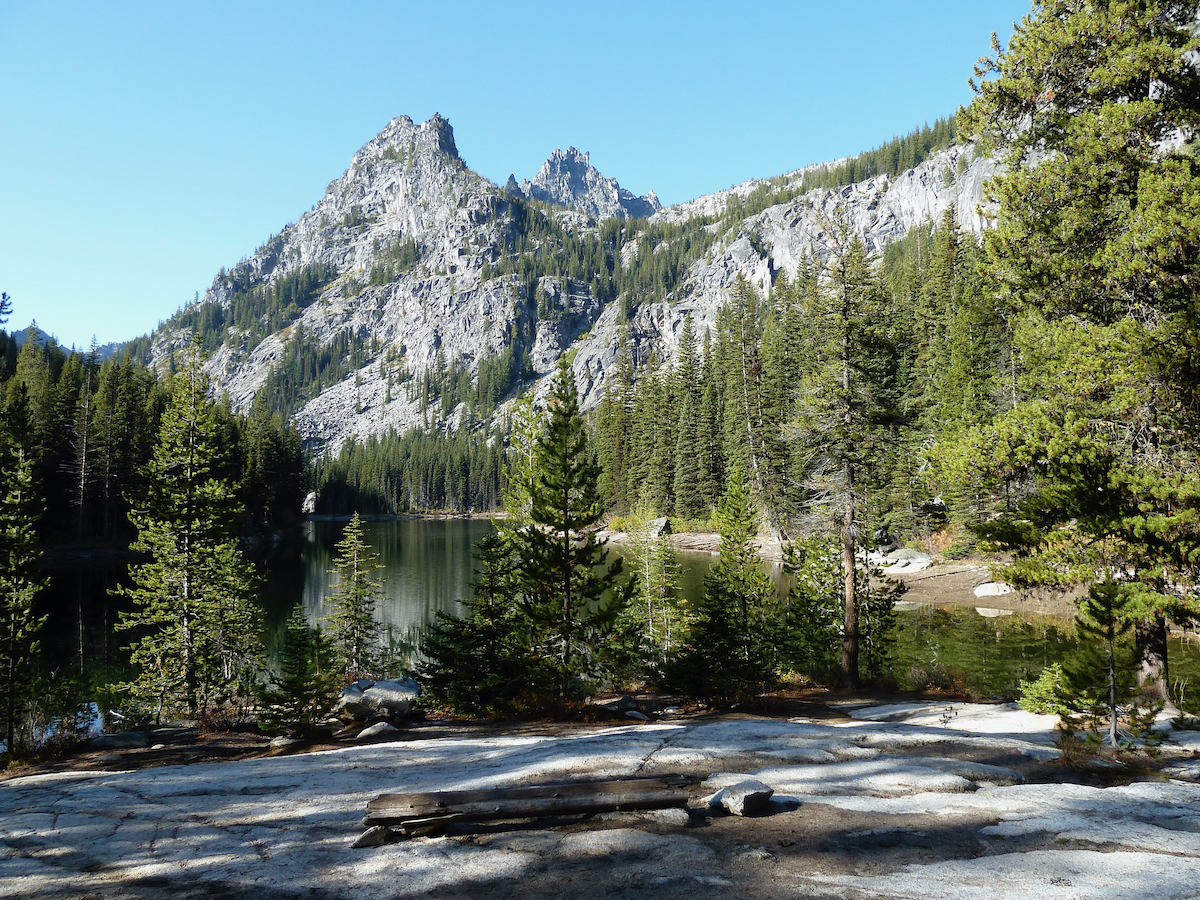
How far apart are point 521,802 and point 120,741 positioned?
11132 millimetres

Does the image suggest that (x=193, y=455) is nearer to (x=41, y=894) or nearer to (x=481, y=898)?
(x=41, y=894)

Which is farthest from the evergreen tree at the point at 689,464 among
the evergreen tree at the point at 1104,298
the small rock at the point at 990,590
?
the evergreen tree at the point at 1104,298

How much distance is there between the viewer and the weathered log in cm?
535

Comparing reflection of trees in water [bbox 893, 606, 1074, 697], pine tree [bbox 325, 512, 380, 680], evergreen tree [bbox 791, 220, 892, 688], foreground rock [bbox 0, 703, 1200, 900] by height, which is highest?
evergreen tree [bbox 791, 220, 892, 688]

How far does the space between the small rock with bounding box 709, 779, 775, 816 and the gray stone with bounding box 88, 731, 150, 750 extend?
1209cm

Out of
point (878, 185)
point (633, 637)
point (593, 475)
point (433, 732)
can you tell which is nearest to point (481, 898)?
point (433, 732)

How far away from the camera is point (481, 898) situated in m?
4.23

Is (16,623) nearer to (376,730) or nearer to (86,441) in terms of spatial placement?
(376,730)

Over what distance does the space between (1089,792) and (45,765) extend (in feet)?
50.4

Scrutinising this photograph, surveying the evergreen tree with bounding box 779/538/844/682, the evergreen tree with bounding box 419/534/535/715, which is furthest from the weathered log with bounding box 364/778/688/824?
the evergreen tree with bounding box 779/538/844/682

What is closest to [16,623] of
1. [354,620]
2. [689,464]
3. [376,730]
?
[354,620]

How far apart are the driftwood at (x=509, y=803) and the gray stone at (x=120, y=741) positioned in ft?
32.0

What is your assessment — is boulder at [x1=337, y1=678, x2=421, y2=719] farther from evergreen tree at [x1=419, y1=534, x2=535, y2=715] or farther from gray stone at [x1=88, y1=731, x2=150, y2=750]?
gray stone at [x1=88, y1=731, x2=150, y2=750]

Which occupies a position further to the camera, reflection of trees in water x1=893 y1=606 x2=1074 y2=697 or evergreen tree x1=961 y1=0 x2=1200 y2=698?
reflection of trees in water x1=893 y1=606 x2=1074 y2=697
